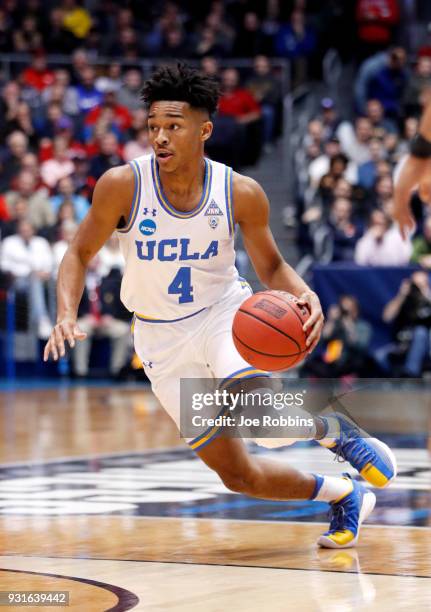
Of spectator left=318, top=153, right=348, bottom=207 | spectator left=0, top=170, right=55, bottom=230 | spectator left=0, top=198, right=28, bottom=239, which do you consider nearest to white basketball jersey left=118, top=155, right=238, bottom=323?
spectator left=0, top=198, right=28, bottom=239

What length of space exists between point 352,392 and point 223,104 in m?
5.85

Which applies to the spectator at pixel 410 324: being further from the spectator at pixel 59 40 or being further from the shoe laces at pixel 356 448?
the shoe laces at pixel 356 448

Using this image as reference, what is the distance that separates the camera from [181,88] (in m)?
5.98

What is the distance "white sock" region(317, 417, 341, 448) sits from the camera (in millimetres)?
6062

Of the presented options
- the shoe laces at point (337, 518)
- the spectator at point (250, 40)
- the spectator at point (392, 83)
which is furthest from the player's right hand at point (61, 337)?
the spectator at point (250, 40)

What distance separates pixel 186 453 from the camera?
1017cm

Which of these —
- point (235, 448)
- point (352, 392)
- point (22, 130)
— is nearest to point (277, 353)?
point (235, 448)

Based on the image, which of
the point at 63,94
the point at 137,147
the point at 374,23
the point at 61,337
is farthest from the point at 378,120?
the point at 61,337

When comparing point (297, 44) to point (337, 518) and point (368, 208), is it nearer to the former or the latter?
point (368, 208)

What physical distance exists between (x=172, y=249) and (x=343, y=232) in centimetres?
1069

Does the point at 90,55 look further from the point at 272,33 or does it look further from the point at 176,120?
the point at 176,120

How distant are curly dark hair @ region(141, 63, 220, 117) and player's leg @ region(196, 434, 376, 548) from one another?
4.88 feet

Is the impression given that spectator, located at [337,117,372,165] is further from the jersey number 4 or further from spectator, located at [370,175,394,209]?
Answer: the jersey number 4

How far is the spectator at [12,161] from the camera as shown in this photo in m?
18.4
